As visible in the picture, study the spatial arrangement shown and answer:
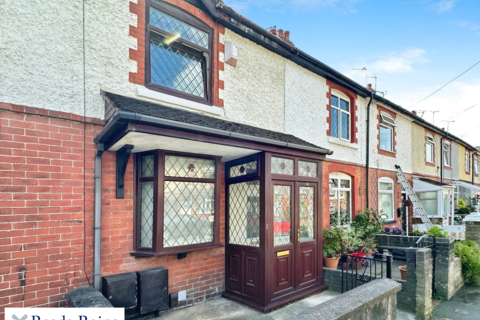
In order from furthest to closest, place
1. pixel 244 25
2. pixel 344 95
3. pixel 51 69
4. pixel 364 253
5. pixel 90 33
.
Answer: pixel 344 95
pixel 364 253
pixel 244 25
pixel 90 33
pixel 51 69

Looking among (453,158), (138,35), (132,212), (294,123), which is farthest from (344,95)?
(453,158)

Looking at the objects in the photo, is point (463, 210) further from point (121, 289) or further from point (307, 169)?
point (121, 289)

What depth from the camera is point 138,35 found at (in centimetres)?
475

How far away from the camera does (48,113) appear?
384 cm

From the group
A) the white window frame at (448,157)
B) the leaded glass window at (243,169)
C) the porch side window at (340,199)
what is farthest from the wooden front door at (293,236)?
the white window frame at (448,157)

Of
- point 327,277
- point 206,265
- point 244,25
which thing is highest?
point 244,25

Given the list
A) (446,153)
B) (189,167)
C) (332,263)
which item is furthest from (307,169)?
(446,153)

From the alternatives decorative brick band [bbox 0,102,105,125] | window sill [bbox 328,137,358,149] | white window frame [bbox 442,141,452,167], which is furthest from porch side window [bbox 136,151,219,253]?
white window frame [bbox 442,141,452,167]

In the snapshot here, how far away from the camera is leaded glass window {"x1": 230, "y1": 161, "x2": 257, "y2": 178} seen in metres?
5.37

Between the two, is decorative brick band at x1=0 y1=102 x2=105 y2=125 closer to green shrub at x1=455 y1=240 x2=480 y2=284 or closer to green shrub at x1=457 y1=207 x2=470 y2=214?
green shrub at x1=455 y1=240 x2=480 y2=284

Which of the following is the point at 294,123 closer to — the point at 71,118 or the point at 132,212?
the point at 132,212

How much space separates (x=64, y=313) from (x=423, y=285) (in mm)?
5739

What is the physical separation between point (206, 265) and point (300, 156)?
106 inches

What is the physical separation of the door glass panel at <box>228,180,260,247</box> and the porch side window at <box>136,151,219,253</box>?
1.89 feet
